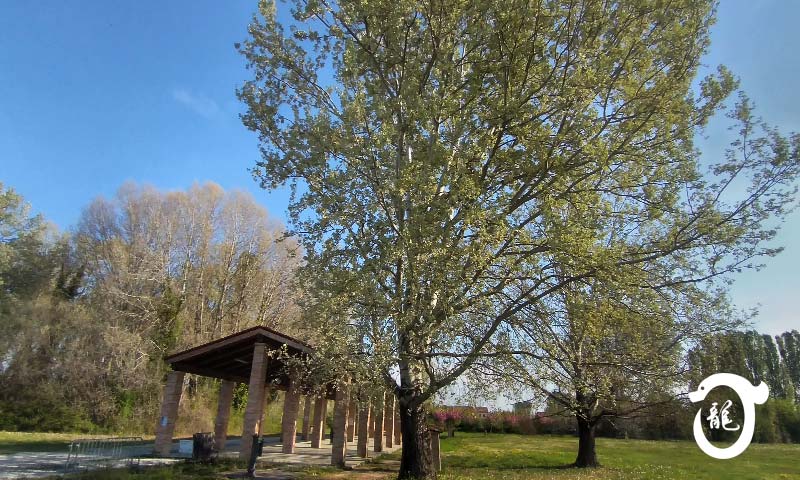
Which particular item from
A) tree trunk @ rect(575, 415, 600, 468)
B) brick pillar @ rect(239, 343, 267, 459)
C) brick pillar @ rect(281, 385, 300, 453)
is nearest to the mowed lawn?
tree trunk @ rect(575, 415, 600, 468)

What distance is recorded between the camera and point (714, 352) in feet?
45.9

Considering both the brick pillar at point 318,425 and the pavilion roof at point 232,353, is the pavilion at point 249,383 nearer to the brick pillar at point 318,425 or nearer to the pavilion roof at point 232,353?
the pavilion roof at point 232,353

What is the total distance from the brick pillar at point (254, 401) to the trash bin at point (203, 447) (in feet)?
3.55

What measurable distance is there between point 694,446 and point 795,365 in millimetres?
41317

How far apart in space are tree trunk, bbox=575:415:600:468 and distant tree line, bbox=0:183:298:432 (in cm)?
2015

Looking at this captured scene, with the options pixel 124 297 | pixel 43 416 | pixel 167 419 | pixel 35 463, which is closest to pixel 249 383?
pixel 167 419

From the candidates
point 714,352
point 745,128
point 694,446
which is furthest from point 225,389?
point 694,446

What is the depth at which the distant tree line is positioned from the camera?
101 feet

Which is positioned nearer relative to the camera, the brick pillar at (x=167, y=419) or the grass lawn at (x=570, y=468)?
the grass lawn at (x=570, y=468)

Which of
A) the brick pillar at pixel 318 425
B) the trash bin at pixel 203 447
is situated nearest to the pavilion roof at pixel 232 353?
the trash bin at pixel 203 447

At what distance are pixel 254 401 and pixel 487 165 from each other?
10532 millimetres

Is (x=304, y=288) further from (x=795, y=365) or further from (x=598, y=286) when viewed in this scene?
(x=795, y=365)

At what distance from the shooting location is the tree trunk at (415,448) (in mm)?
12266

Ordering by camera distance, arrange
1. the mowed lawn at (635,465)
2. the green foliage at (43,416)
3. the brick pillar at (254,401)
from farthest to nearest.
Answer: the green foliage at (43,416) < the mowed lawn at (635,465) < the brick pillar at (254,401)
